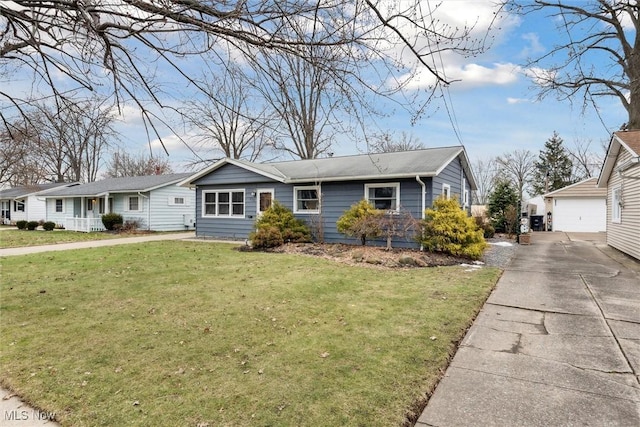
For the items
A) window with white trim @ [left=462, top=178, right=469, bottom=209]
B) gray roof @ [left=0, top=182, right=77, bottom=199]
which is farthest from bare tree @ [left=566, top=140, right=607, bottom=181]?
gray roof @ [left=0, top=182, right=77, bottom=199]

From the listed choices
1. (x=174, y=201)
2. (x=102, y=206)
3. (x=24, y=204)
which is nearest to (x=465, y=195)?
(x=174, y=201)

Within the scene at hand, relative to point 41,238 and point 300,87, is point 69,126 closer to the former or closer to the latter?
point 300,87

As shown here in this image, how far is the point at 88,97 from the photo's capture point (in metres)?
3.79

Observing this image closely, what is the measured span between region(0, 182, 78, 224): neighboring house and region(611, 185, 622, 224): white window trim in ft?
112

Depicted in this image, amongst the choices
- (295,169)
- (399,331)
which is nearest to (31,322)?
(399,331)

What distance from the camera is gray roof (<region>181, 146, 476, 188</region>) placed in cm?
1189

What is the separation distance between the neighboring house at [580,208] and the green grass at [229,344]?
2014cm

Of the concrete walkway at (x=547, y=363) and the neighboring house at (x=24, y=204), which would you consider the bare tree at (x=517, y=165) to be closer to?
the concrete walkway at (x=547, y=363)

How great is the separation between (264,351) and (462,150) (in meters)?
13.1

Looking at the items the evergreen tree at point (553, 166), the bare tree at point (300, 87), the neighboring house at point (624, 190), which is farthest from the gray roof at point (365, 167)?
the evergreen tree at point (553, 166)

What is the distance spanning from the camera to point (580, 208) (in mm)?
22906

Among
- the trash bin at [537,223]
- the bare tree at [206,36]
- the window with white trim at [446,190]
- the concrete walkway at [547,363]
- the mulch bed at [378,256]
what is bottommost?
the concrete walkway at [547,363]

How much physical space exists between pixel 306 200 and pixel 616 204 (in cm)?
1136

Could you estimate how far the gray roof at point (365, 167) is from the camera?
1189 cm
